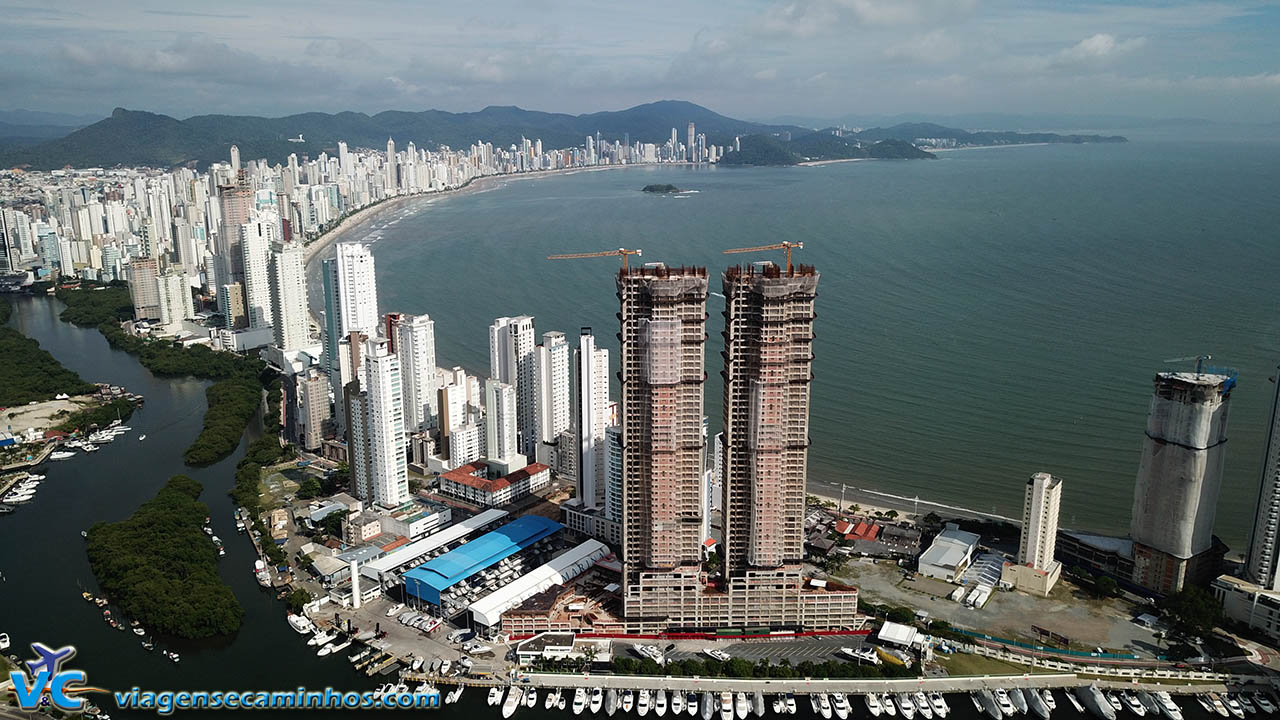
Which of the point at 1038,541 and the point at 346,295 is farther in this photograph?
the point at 346,295

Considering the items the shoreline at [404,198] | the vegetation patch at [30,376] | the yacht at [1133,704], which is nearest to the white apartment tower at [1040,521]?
the yacht at [1133,704]

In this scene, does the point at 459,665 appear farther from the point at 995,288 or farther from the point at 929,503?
the point at 995,288

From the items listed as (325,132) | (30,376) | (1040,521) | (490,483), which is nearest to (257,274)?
(30,376)

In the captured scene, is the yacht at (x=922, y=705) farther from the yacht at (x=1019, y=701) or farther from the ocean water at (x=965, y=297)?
the ocean water at (x=965, y=297)

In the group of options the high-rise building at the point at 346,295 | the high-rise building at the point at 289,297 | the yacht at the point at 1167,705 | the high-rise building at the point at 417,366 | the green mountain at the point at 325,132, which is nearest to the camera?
the yacht at the point at 1167,705

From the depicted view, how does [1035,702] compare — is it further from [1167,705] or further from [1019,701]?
[1167,705]

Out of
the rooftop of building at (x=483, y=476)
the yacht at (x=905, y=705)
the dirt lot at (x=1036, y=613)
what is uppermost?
the rooftop of building at (x=483, y=476)
